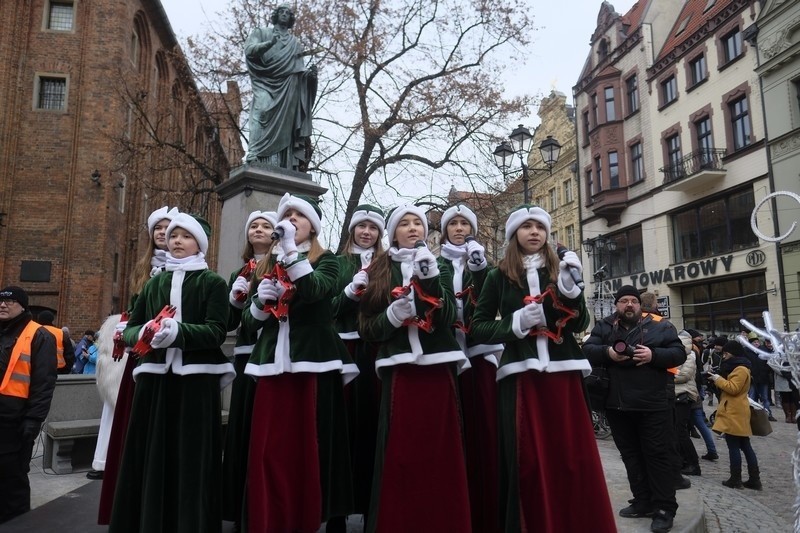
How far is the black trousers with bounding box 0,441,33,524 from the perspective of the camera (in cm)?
454

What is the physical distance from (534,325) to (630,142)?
2953 centimetres

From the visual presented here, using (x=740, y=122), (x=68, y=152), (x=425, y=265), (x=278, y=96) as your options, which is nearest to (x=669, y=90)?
(x=740, y=122)

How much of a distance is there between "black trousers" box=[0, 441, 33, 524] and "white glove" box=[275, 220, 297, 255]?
10.2 ft

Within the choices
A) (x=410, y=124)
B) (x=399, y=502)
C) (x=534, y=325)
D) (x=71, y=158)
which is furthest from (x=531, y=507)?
(x=71, y=158)

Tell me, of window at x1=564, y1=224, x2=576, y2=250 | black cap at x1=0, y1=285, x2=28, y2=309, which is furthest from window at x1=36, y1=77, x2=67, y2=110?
window at x1=564, y1=224, x2=576, y2=250

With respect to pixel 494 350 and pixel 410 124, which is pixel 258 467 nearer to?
pixel 494 350

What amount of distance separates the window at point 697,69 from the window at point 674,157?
2.49 meters

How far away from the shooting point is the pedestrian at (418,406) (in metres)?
3.20

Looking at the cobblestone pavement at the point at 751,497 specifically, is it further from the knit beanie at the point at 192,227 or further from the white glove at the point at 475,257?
the knit beanie at the point at 192,227

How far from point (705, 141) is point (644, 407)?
2428 centimetres

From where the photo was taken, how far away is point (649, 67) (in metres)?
28.5

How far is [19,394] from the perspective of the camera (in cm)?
465

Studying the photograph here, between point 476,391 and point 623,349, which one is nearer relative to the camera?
point 476,391

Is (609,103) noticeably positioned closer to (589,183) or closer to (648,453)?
(589,183)
